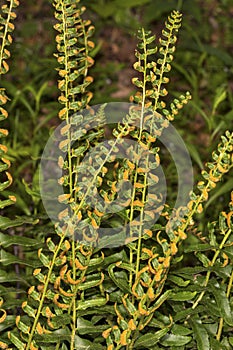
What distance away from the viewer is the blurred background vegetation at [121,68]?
3.38m

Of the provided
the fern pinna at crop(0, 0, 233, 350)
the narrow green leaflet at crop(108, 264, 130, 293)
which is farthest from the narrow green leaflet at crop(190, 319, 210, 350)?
the narrow green leaflet at crop(108, 264, 130, 293)

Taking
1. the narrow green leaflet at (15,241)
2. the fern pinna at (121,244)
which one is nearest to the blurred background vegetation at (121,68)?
the narrow green leaflet at (15,241)

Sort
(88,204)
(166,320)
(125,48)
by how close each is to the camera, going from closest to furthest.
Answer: (88,204)
(166,320)
(125,48)

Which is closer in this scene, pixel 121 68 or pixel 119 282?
pixel 119 282

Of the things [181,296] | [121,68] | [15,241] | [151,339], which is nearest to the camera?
[151,339]

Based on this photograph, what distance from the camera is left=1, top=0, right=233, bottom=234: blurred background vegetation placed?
3.38 meters

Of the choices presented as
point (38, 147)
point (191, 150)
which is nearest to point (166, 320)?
point (191, 150)

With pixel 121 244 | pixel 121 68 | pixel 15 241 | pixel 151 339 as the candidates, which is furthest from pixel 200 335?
pixel 121 68

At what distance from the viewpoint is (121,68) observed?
401cm

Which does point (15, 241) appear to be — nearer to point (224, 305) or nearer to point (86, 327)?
point (86, 327)

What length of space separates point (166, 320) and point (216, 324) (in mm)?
166

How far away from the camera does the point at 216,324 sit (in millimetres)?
2016

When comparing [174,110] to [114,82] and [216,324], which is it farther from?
[114,82]

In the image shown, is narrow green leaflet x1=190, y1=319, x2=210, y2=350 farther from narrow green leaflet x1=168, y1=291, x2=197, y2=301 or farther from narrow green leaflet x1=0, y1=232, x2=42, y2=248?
narrow green leaflet x1=0, y1=232, x2=42, y2=248
